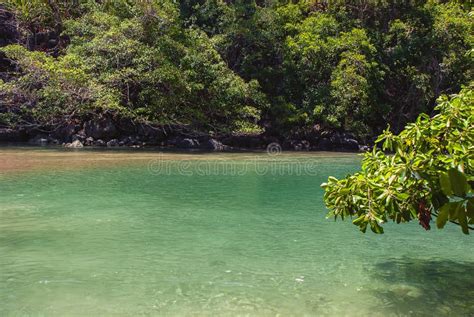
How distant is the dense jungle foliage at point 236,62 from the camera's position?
859 inches

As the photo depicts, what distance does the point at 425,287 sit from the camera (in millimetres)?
4879

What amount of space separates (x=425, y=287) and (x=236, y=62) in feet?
75.2

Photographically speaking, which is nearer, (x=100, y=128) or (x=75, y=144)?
(x=75, y=144)

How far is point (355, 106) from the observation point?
24109 millimetres

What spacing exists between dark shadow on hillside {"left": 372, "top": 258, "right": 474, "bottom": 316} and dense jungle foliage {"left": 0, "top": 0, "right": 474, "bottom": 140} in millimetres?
17165

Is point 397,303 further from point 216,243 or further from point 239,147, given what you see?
point 239,147

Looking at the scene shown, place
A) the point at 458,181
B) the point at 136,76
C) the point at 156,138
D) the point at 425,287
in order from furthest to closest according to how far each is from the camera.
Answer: the point at 156,138 → the point at 136,76 → the point at 425,287 → the point at 458,181

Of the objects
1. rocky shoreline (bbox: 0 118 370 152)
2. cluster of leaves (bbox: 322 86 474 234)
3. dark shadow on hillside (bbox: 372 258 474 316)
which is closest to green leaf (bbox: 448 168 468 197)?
cluster of leaves (bbox: 322 86 474 234)

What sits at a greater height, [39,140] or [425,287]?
[39,140]

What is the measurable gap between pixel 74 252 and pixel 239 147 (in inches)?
791

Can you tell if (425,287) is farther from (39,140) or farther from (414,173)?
(39,140)

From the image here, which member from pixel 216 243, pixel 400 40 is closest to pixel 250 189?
pixel 216 243

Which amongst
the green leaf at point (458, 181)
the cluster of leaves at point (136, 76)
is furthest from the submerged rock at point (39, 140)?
the green leaf at point (458, 181)

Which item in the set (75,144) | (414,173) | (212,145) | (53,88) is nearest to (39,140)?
(75,144)
